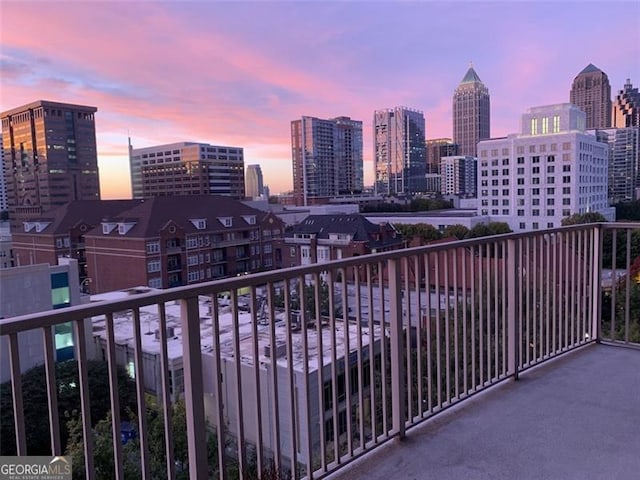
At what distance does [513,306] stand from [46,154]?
2749 inches

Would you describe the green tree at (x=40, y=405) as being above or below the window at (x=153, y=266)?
above

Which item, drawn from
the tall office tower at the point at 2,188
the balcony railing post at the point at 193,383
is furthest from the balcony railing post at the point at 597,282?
the tall office tower at the point at 2,188

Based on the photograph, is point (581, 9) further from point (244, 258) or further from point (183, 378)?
point (244, 258)

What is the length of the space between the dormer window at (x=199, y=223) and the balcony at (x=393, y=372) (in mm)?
33182

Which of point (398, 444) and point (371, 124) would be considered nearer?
point (398, 444)

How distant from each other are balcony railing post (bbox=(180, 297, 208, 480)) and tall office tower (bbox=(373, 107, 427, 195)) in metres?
99.9

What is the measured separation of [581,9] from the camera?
30.9 feet

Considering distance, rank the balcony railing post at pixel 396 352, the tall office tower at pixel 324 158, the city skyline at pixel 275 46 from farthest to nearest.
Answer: the tall office tower at pixel 324 158, the city skyline at pixel 275 46, the balcony railing post at pixel 396 352

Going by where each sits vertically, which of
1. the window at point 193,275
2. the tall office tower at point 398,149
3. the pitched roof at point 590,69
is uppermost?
the pitched roof at point 590,69

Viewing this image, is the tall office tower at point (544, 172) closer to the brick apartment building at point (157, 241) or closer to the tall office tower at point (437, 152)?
the brick apartment building at point (157, 241)

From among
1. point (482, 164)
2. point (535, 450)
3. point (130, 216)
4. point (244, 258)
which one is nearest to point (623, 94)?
point (482, 164)

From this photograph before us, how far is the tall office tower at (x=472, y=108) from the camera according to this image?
114 m

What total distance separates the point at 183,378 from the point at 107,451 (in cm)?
393

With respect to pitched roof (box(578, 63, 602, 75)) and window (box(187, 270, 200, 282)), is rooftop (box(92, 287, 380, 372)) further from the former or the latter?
pitched roof (box(578, 63, 602, 75))
